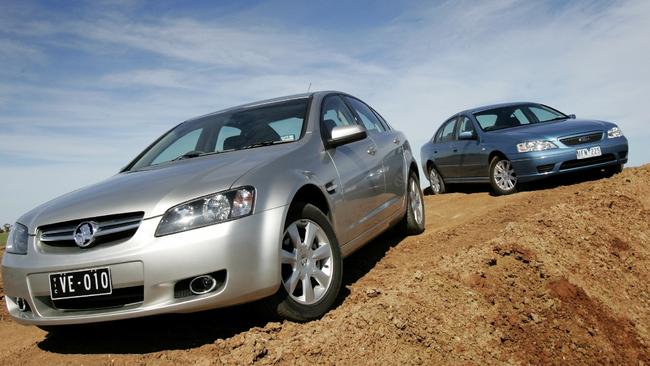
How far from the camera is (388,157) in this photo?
209 inches

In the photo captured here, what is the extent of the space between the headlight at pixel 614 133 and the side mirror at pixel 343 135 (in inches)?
230

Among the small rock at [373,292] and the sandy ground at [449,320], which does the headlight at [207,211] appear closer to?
the sandy ground at [449,320]

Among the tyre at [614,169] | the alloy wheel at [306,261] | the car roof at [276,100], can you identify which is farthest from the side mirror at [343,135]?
the tyre at [614,169]

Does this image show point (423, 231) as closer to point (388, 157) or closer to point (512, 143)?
point (388, 157)

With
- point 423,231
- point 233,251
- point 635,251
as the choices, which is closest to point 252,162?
point 233,251

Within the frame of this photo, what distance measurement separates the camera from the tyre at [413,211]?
6.03 metres

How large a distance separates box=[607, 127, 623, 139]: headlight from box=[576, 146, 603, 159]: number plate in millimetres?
350

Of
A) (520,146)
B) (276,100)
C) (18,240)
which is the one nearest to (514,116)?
(520,146)

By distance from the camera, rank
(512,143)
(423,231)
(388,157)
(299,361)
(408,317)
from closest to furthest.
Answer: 1. (299,361)
2. (408,317)
3. (388,157)
4. (423,231)
5. (512,143)

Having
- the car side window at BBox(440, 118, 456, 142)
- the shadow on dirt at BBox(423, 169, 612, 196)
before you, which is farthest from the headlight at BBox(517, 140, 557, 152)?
the car side window at BBox(440, 118, 456, 142)

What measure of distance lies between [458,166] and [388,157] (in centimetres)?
516

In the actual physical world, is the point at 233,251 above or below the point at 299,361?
above

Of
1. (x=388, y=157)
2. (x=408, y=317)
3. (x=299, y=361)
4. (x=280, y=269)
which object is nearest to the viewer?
(x=299, y=361)

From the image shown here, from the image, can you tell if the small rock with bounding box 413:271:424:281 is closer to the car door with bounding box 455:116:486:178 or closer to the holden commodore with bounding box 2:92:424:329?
the holden commodore with bounding box 2:92:424:329
